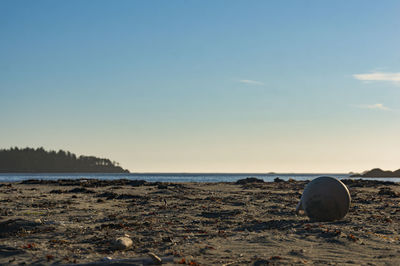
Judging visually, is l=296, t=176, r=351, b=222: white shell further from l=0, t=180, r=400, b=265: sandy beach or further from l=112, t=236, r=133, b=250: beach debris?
l=112, t=236, r=133, b=250: beach debris

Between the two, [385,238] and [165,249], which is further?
[385,238]

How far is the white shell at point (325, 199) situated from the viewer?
1329 centimetres

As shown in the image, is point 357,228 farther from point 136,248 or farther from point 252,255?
point 136,248

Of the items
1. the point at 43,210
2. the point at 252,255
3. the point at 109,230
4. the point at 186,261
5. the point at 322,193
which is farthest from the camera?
the point at 43,210

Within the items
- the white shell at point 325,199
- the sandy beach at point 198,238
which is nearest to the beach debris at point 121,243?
the sandy beach at point 198,238

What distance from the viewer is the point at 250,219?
1434cm

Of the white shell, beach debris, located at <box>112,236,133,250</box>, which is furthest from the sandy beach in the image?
the white shell

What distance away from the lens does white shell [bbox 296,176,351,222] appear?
13289 mm

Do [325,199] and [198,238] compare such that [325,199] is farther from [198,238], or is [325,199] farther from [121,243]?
[121,243]

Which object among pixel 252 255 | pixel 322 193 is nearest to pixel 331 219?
pixel 322 193

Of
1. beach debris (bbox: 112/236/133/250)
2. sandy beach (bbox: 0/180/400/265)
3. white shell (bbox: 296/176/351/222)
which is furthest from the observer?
white shell (bbox: 296/176/351/222)

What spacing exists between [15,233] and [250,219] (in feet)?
24.3

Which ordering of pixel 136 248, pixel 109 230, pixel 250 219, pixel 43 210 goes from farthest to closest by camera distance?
pixel 43 210 → pixel 250 219 → pixel 109 230 → pixel 136 248

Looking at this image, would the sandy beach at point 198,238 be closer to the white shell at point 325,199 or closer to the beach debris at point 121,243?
the beach debris at point 121,243
